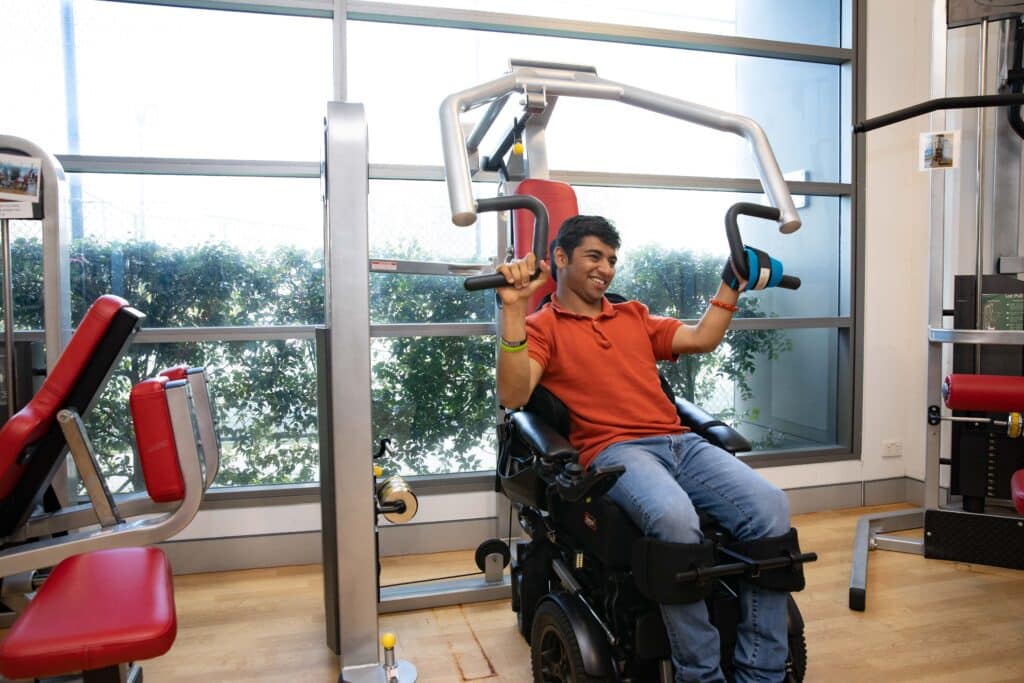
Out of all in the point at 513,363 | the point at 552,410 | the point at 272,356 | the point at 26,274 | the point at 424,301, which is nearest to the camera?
the point at 513,363

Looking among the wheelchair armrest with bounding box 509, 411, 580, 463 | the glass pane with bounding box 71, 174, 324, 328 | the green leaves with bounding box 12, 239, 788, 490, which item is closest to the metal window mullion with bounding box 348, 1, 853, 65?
the glass pane with bounding box 71, 174, 324, 328

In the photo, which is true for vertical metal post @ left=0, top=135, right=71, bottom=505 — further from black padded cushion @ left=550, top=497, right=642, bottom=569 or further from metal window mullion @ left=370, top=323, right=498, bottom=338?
black padded cushion @ left=550, top=497, right=642, bottom=569

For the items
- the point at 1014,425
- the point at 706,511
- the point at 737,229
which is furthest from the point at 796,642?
the point at 1014,425

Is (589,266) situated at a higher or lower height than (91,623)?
higher

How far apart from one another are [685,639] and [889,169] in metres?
2.81

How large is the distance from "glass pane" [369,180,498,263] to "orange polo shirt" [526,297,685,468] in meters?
1.03

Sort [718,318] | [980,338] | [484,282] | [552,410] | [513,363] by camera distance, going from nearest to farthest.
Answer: [484,282]
[513,363]
[552,410]
[718,318]
[980,338]

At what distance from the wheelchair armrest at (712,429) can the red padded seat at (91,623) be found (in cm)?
127

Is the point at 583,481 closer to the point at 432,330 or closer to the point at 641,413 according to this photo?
the point at 641,413

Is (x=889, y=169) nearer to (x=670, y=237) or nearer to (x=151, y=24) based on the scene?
(x=670, y=237)

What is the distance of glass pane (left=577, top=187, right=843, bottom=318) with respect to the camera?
125 inches

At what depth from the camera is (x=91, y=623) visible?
3.81 ft

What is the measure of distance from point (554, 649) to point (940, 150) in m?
2.17

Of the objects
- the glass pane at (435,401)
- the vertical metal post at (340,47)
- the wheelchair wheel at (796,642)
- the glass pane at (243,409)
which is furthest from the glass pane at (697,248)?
the wheelchair wheel at (796,642)
